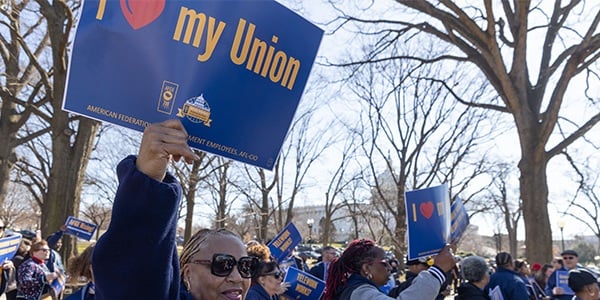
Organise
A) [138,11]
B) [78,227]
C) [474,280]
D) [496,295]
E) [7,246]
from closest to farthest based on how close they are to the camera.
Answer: [138,11] → [474,280] → [496,295] → [7,246] → [78,227]

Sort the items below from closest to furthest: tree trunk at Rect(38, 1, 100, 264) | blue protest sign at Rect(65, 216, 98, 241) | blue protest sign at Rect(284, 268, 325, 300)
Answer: blue protest sign at Rect(284, 268, 325, 300)
blue protest sign at Rect(65, 216, 98, 241)
tree trunk at Rect(38, 1, 100, 264)

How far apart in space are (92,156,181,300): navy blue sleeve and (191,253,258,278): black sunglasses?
497 millimetres

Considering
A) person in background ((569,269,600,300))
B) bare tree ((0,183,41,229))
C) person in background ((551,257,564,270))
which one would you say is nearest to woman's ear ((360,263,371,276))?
person in background ((569,269,600,300))

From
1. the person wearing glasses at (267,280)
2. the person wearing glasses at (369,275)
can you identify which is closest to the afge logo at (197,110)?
the person wearing glasses at (369,275)

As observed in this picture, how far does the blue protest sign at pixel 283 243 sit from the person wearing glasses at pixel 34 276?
3.41 m

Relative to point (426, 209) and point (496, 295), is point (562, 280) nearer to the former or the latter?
point (496, 295)

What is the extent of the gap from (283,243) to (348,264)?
122 inches

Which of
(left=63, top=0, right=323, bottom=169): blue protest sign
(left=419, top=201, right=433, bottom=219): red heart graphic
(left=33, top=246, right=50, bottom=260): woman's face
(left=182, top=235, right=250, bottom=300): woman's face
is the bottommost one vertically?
(left=33, top=246, right=50, bottom=260): woman's face

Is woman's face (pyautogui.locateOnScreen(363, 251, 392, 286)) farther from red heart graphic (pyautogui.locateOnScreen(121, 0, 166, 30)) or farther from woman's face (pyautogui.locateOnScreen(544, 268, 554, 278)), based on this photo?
woman's face (pyautogui.locateOnScreen(544, 268, 554, 278))

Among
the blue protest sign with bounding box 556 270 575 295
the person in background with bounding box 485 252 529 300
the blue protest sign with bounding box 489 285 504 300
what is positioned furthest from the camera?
the blue protest sign with bounding box 556 270 575 295

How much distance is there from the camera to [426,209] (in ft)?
12.3

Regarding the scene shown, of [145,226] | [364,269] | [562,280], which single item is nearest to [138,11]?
[145,226]

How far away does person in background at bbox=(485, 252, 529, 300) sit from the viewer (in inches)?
228

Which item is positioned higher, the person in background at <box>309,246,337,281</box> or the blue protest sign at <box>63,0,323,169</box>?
the blue protest sign at <box>63,0,323,169</box>
